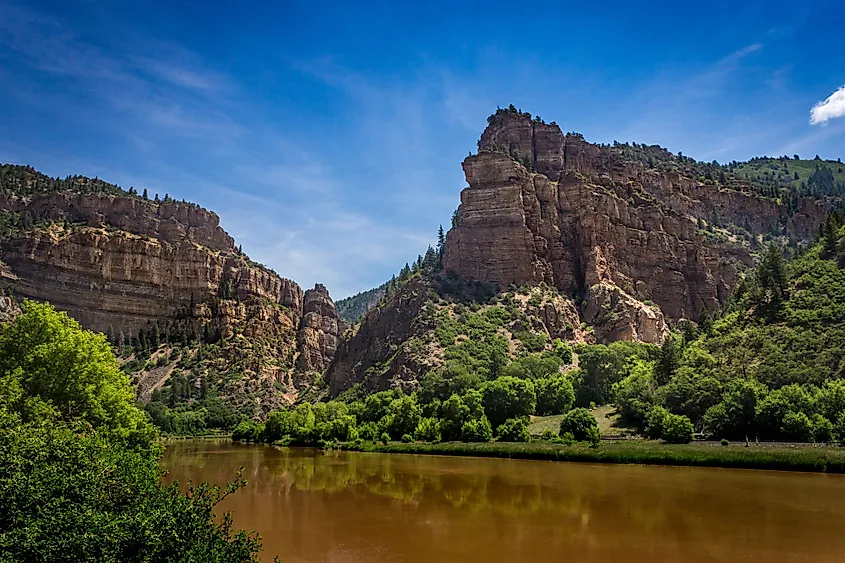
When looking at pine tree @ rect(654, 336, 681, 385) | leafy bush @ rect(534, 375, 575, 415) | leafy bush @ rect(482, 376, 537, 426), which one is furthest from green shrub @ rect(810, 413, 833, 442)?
leafy bush @ rect(534, 375, 575, 415)

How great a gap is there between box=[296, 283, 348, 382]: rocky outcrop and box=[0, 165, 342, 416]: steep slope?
548mm

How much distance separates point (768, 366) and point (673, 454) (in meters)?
19.9

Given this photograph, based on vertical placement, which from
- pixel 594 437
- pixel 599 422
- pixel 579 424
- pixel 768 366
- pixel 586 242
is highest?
pixel 586 242

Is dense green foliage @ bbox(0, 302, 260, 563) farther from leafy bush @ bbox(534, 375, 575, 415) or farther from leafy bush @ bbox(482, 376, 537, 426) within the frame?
leafy bush @ bbox(534, 375, 575, 415)

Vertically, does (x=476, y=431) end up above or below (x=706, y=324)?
below

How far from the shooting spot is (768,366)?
57.2 meters

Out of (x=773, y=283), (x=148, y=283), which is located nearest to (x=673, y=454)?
(x=773, y=283)

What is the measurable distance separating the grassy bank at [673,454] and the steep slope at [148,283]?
8471cm

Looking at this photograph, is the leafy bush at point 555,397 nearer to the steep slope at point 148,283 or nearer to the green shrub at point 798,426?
the green shrub at point 798,426

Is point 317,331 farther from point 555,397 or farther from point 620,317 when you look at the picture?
point 555,397

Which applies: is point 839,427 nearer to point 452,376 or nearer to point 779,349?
point 779,349

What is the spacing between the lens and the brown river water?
20.1 metres

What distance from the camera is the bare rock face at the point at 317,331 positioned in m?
161

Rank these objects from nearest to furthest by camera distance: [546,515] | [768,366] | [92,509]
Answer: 1. [92,509]
2. [546,515]
3. [768,366]
